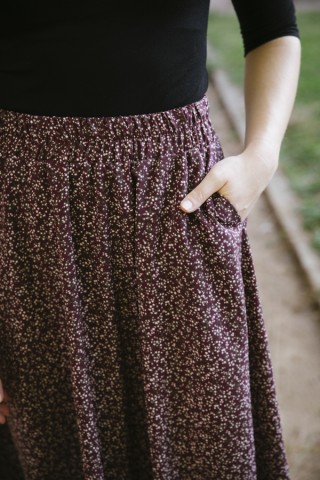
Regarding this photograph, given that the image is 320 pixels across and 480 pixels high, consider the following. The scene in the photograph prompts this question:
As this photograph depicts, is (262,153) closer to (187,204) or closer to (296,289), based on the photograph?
(187,204)

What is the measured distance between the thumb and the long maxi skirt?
2 cm

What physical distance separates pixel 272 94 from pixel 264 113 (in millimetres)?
45

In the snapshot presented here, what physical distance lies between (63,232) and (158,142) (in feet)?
0.78

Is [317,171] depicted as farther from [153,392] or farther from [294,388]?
[153,392]

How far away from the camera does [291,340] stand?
2326 millimetres

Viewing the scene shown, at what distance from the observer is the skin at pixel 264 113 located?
1.07 m

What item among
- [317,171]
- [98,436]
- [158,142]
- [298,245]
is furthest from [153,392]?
[317,171]

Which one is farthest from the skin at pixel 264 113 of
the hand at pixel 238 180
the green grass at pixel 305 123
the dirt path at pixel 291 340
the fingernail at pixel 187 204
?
the green grass at pixel 305 123

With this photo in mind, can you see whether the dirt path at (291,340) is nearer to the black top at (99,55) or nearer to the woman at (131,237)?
the woman at (131,237)

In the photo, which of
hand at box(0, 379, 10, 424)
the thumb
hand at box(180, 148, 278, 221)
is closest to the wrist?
hand at box(180, 148, 278, 221)

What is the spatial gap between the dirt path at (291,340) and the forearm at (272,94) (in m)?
1.18

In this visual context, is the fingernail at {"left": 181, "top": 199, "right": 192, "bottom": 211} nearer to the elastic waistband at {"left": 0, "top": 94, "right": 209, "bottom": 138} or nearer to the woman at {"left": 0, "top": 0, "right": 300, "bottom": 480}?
the woman at {"left": 0, "top": 0, "right": 300, "bottom": 480}

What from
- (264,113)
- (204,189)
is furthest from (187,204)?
(264,113)

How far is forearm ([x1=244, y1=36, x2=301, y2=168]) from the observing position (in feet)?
3.63
